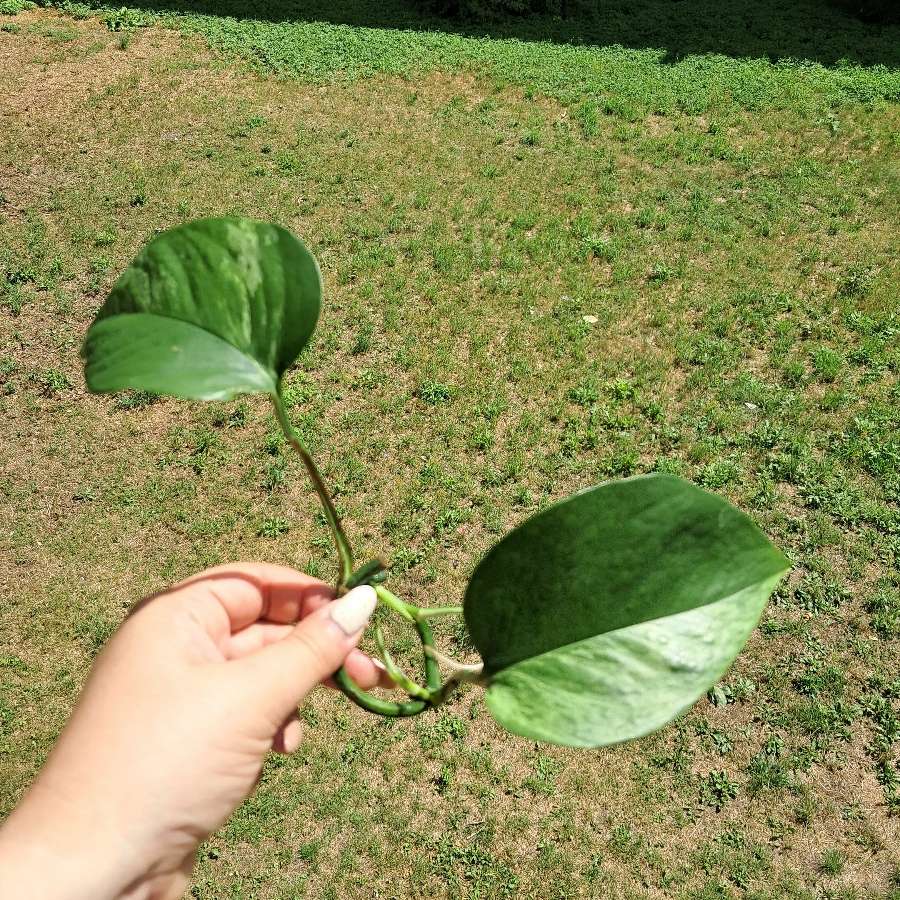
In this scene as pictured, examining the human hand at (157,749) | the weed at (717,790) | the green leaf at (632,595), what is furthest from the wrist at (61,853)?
the weed at (717,790)

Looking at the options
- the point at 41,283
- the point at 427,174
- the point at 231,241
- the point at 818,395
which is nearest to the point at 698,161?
the point at 427,174

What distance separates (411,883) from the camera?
2.94 metres

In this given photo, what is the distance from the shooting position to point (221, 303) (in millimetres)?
1044

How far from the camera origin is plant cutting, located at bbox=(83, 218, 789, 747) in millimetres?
917

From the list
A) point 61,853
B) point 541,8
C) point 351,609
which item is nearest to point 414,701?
point 351,609

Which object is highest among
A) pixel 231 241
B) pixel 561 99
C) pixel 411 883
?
pixel 231 241

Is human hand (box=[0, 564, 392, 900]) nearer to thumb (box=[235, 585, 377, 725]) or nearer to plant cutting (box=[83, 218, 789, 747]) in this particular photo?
thumb (box=[235, 585, 377, 725])

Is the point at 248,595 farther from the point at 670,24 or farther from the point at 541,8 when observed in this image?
the point at 541,8

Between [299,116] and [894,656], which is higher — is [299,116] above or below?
above

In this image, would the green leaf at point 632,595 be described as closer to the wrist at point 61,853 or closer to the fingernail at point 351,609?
the fingernail at point 351,609

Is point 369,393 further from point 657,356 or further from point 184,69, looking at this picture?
point 184,69

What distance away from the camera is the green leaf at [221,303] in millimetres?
1016

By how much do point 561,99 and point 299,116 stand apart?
7.46ft

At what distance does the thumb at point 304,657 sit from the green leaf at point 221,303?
0.35m
